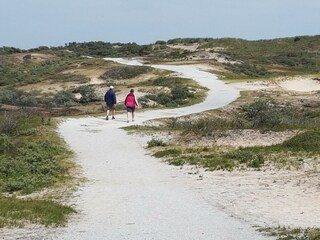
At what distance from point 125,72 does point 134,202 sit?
47.3 m

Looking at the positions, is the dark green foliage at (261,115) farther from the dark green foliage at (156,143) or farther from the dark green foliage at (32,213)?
the dark green foliage at (32,213)

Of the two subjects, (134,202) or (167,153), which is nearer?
(134,202)

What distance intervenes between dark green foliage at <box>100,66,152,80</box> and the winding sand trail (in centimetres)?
3597

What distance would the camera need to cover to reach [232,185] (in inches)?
537

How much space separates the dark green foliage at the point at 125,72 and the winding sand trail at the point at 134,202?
35967mm

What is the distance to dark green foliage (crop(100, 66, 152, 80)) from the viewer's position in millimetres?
57938

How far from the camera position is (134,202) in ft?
39.2

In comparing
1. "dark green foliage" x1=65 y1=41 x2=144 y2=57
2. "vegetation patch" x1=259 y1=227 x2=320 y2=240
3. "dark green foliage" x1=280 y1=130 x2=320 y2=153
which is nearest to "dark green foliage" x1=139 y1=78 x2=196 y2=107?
"dark green foliage" x1=280 y1=130 x2=320 y2=153

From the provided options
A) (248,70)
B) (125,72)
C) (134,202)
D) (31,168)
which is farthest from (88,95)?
(134,202)

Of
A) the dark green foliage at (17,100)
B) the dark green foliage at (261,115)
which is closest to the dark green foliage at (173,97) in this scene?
the dark green foliage at (261,115)

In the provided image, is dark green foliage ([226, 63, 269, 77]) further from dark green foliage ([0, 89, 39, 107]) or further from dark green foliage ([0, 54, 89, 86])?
dark green foliage ([0, 89, 39, 107])

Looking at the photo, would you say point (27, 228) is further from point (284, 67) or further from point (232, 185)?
point (284, 67)

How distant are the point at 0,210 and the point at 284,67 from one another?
68454 mm

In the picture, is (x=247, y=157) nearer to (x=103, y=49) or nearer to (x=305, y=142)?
(x=305, y=142)
